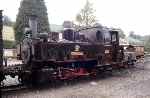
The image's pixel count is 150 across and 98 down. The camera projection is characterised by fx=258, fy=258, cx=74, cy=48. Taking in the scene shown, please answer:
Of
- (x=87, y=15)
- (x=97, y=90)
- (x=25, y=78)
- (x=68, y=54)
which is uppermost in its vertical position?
(x=87, y=15)

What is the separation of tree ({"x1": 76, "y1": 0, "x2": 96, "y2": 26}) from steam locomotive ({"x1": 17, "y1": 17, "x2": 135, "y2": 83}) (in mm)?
24485

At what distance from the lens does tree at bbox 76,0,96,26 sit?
39.3 meters

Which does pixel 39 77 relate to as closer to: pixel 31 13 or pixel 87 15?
pixel 87 15

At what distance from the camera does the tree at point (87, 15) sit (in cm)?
3928

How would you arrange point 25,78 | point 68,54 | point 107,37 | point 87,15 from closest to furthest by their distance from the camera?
point 25,78, point 68,54, point 107,37, point 87,15

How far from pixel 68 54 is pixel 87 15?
92.3 ft

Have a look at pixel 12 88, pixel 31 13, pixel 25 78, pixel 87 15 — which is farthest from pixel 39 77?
pixel 31 13

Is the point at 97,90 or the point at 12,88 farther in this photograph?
the point at 12,88

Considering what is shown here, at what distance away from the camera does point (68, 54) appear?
39.6 ft

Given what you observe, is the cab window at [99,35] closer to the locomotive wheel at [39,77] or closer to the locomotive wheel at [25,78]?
the locomotive wheel at [39,77]

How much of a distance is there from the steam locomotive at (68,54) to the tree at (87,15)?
2448 cm

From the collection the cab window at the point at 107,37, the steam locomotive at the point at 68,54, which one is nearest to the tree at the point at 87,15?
the steam locomotive at the point at 68,54

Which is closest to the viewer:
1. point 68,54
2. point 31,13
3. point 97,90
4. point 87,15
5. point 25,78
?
point 97,90

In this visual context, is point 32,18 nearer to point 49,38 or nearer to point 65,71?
point 49,38
